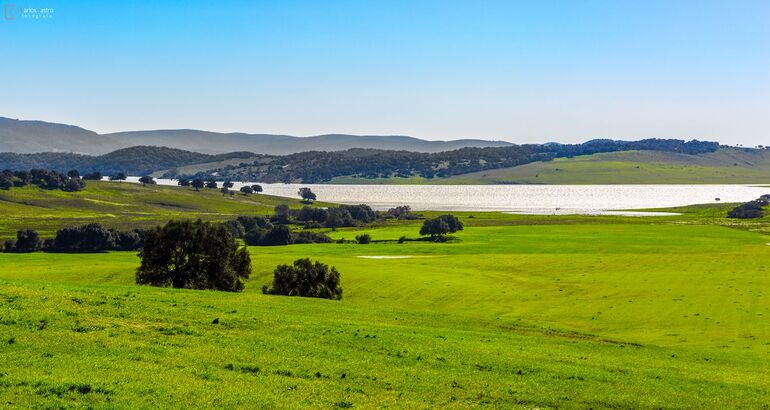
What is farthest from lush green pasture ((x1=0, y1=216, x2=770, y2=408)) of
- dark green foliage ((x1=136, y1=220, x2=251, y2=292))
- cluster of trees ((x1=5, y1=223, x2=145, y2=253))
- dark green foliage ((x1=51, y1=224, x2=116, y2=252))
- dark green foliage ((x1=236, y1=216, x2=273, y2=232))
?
dark green foliage ((x1=236, y1=216, x2=273, y2=232))

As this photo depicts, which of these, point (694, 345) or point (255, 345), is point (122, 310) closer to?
point (255, 345)

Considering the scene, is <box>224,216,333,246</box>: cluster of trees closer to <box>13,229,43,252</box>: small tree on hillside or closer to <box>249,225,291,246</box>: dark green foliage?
<box>249,225,291,246</box>: dark green foliage

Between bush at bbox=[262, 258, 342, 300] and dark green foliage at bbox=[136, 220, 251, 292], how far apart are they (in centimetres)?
460

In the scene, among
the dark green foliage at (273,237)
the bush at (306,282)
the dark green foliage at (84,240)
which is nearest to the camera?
the bush at (306,282)

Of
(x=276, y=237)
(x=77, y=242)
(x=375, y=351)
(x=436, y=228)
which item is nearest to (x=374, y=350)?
(x=375, y=351)

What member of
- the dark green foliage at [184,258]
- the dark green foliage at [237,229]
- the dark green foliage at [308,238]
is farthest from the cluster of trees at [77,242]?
the dark green foliage at [184,258]

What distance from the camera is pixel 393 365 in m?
32.3

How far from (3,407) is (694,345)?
42.2m

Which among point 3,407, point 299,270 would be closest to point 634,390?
point 3,407

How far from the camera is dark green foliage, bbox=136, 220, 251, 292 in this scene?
2827 inches

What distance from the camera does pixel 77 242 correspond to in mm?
147000

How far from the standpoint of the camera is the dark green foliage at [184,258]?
236 ft

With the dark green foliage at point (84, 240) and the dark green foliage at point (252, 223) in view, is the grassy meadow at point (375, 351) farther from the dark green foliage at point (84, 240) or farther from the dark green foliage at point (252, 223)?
the dark green foliage at point (252, 223)

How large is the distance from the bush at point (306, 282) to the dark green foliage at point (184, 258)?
15.1 feet
